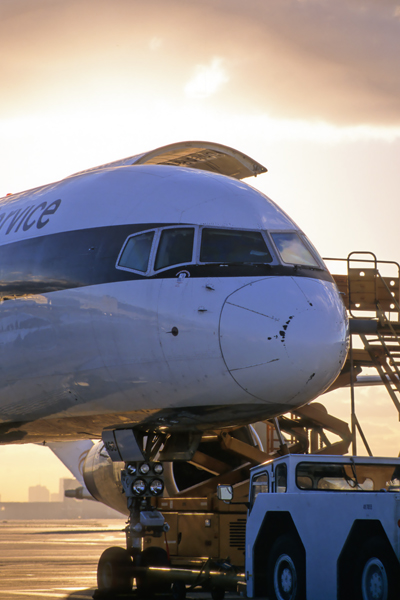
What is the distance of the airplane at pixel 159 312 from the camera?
10.8 metres

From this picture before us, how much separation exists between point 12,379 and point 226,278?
3.92 metres

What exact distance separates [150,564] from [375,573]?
4329 millimetres

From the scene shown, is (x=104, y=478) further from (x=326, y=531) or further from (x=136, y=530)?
(x=326, y=531)

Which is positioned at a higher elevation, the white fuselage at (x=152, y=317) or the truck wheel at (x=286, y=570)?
the white fuselage at (x=152, y=317)

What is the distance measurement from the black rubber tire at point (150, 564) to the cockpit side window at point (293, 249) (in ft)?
15.6

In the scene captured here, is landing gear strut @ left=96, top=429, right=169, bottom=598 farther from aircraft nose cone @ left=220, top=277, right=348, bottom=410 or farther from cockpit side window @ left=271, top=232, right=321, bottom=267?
cockpit side window @ left=271, top=232, right=321, bottom=267

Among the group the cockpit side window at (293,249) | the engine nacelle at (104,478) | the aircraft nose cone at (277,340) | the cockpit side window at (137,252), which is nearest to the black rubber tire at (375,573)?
the aircraft nose cone at (277,340)

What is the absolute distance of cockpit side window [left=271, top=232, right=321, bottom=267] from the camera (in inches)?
467

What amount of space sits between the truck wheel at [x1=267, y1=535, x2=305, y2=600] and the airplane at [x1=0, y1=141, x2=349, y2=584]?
190cm

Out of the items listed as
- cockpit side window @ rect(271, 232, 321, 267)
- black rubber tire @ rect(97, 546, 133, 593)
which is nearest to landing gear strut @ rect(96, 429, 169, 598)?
black rubber tire @ rect(97, 546, 133, 593)

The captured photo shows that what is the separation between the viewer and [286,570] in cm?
999

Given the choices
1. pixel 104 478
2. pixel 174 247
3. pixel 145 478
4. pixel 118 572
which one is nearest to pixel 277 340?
pixel 174 247

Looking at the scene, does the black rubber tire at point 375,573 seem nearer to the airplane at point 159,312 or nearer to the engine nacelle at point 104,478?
the airplane at point 159,312


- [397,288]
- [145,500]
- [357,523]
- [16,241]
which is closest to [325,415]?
[397,288]
